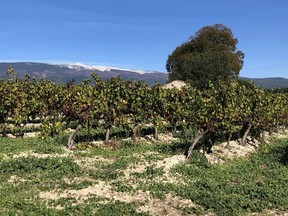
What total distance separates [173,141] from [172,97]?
5.07 metres

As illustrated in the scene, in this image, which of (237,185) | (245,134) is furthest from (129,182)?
(245,134)

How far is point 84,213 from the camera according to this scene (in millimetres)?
15141

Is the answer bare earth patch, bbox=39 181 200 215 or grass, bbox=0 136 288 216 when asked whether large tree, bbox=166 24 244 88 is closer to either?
grass, bbox=0 136 288 216

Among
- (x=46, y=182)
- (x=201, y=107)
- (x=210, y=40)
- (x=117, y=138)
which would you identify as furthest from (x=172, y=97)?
(x=210, y=40)

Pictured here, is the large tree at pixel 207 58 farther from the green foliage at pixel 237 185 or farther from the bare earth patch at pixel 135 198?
the bare earth patch at pixel 135 198

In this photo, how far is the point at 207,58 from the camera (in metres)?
76.9

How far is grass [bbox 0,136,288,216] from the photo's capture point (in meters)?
16.1

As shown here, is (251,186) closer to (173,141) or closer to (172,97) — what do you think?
(173,141)

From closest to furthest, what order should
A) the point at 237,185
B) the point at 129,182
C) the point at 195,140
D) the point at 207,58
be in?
the point at 129,182
the point at 237,185
the point at 195,140
the point at 207,58

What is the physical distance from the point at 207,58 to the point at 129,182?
60754 millimetres

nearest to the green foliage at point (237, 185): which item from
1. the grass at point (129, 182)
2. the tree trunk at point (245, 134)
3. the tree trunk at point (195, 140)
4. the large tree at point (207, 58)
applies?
the grass at point (129, 182)

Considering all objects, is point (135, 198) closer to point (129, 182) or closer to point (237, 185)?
point (129, 182)

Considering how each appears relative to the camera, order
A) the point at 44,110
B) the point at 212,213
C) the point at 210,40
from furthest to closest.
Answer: the point at 210,40 < the point at 44,110 < the point at 212,213

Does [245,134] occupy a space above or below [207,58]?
below
